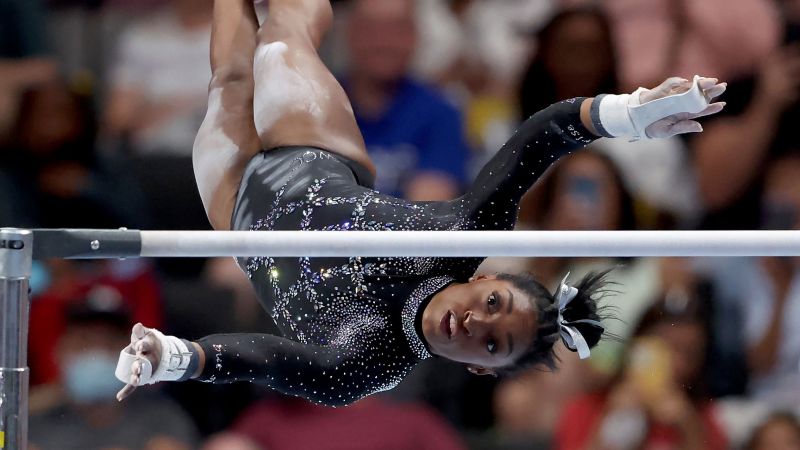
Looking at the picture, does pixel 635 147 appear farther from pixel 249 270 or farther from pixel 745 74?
pixel 249 270

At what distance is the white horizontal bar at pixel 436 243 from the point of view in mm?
2604

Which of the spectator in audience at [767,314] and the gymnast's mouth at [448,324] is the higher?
the gymnast's mouth at [448,324]

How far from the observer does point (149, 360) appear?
8.55 feet

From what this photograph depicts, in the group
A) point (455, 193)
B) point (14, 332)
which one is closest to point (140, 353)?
point (14, 332)

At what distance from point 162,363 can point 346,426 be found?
1.77 m

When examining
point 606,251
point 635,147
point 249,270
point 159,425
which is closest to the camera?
point 606,251

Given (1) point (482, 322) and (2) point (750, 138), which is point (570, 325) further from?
(2) point (750, 138)

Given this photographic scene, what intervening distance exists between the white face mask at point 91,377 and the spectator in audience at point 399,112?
4.08 ft

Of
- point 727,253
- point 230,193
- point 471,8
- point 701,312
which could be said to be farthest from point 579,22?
point 727,253

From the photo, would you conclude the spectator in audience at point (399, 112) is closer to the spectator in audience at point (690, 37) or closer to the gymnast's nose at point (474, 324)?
the spectator in audience at point (690, 37)

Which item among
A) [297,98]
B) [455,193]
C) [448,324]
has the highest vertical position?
[297,98]

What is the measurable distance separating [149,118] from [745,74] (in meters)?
2.45

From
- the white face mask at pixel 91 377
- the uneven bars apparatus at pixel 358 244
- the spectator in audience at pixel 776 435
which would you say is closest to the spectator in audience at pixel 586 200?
the spectator in audience at pixel 776 435

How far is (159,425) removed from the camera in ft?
13.8
